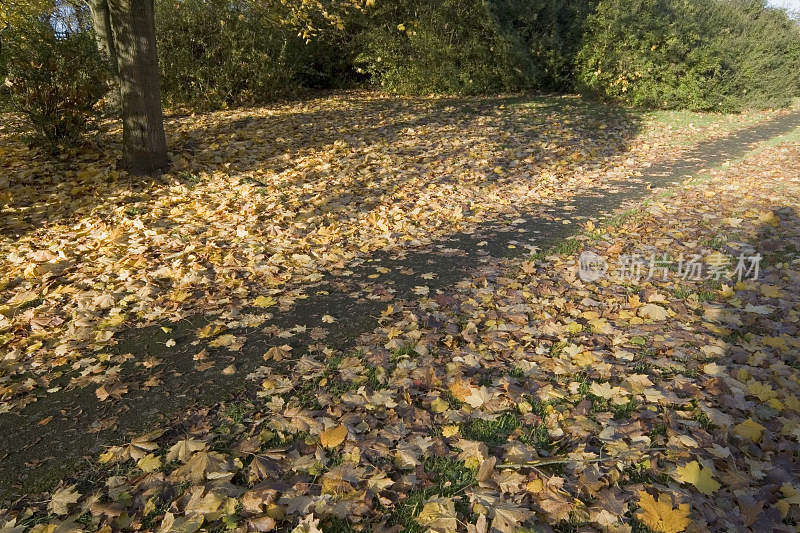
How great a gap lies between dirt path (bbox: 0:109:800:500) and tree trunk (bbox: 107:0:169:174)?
13.6ft

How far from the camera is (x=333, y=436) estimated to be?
2756 millimetres

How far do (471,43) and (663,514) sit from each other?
47.4 ft

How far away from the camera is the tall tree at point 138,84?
6531 millimetres

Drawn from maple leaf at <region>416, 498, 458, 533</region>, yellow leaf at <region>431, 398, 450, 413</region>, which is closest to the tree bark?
yellow leaf at <region>431, 398, 450, 413</region>

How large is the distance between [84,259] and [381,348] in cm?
353

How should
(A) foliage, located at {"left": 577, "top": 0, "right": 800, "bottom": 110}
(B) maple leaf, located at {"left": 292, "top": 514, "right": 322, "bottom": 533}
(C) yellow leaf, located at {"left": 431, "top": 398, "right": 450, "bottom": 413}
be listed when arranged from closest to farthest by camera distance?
(B) maple leaf, located at {"left": 292, "top": 514, "right": 322, "bottom": 533} < (C) yellow leaf, located at {"left": 431, "top": 398, "right": 450, "bottom": 413} < (A) foliage, located at {"left": 577, "top": 0, "right": 800, "bottom": 110}

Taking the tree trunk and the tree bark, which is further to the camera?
the tree bark

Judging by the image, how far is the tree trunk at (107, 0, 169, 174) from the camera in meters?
6.53

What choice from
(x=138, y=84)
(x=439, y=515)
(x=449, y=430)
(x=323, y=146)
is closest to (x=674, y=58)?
(x=323, y=146)

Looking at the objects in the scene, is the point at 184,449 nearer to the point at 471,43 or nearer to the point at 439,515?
the point at 439,515

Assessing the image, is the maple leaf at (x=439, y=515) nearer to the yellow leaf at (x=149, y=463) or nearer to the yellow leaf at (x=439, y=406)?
the yellow leaf at (x=439, y=406)

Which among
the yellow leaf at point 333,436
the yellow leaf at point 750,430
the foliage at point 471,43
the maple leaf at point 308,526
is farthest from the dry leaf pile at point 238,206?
the foliage at point 471,43

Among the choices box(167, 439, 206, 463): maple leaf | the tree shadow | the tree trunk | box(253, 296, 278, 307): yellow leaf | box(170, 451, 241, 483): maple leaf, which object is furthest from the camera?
the tree trunk

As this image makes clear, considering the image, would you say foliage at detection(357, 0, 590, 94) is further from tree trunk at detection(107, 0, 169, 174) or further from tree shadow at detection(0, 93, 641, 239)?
tree trunk at detection(107, 0, 169, 174)
